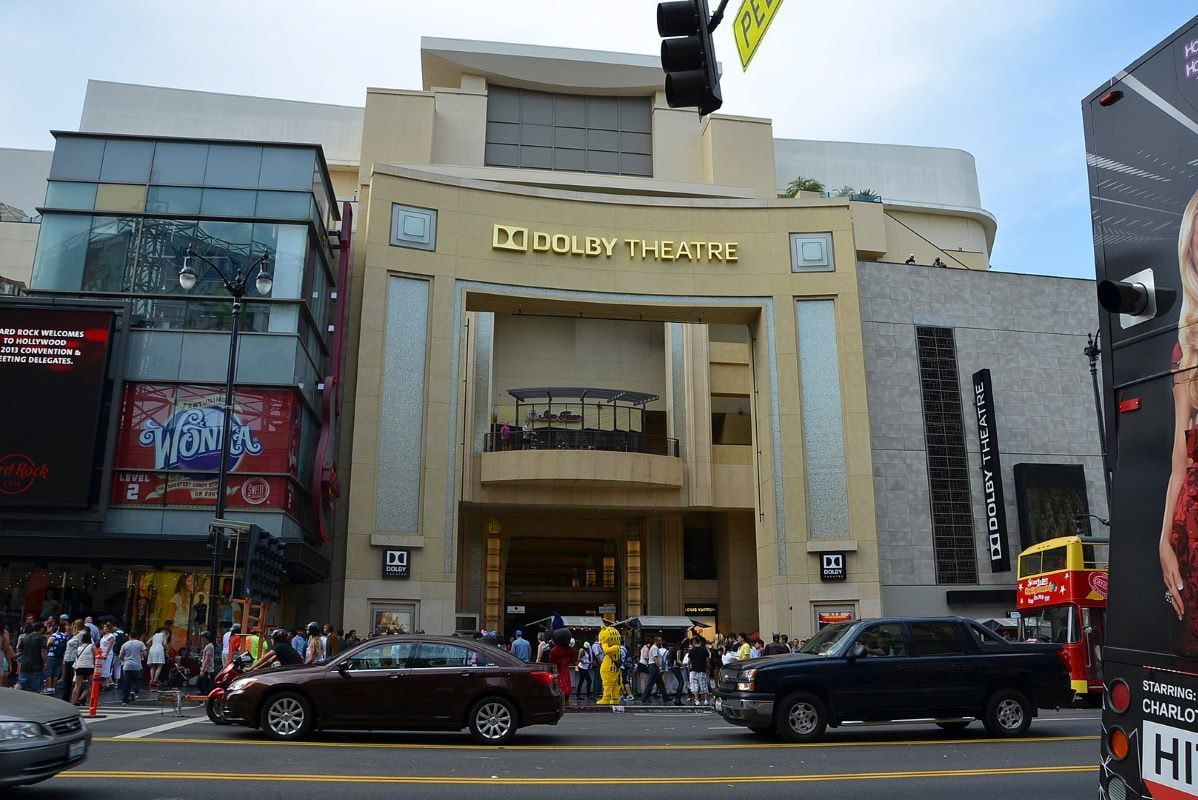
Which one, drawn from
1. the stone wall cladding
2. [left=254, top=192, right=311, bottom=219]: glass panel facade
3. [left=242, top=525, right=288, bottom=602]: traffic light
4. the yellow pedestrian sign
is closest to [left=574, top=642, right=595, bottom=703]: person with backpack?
[left=242, top=525, right=288, bottom=602]: traffic light

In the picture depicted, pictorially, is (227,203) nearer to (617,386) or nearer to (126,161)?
(126,161)

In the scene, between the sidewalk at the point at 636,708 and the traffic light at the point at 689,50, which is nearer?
the traffic light at the point at 689,50

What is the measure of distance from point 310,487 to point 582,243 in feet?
42.3

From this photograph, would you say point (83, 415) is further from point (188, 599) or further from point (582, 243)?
point (582, 243)

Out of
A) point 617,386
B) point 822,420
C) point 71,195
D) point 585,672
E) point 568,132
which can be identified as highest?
point 568,132

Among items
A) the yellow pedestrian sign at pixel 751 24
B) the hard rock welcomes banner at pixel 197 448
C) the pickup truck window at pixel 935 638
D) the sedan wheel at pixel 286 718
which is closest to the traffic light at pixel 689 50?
the yellow pedestrian sign at pixel 751 24

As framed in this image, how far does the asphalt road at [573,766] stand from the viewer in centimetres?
898

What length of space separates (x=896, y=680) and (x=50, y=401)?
73.8 feet

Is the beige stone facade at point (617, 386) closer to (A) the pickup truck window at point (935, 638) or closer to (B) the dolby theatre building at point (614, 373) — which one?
(B) the dolby theatre building at point (614, 373)

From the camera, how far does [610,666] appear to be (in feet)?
69.8

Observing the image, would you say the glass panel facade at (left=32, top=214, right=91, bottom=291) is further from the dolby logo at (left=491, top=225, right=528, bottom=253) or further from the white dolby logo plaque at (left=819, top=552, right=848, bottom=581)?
the white dolby logo plaque at (left=819, top=552, right=848, bottom=581)

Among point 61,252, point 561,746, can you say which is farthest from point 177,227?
point 561,746

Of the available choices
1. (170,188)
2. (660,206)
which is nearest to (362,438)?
(170,188)

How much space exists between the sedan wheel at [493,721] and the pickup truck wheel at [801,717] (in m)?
3.61
